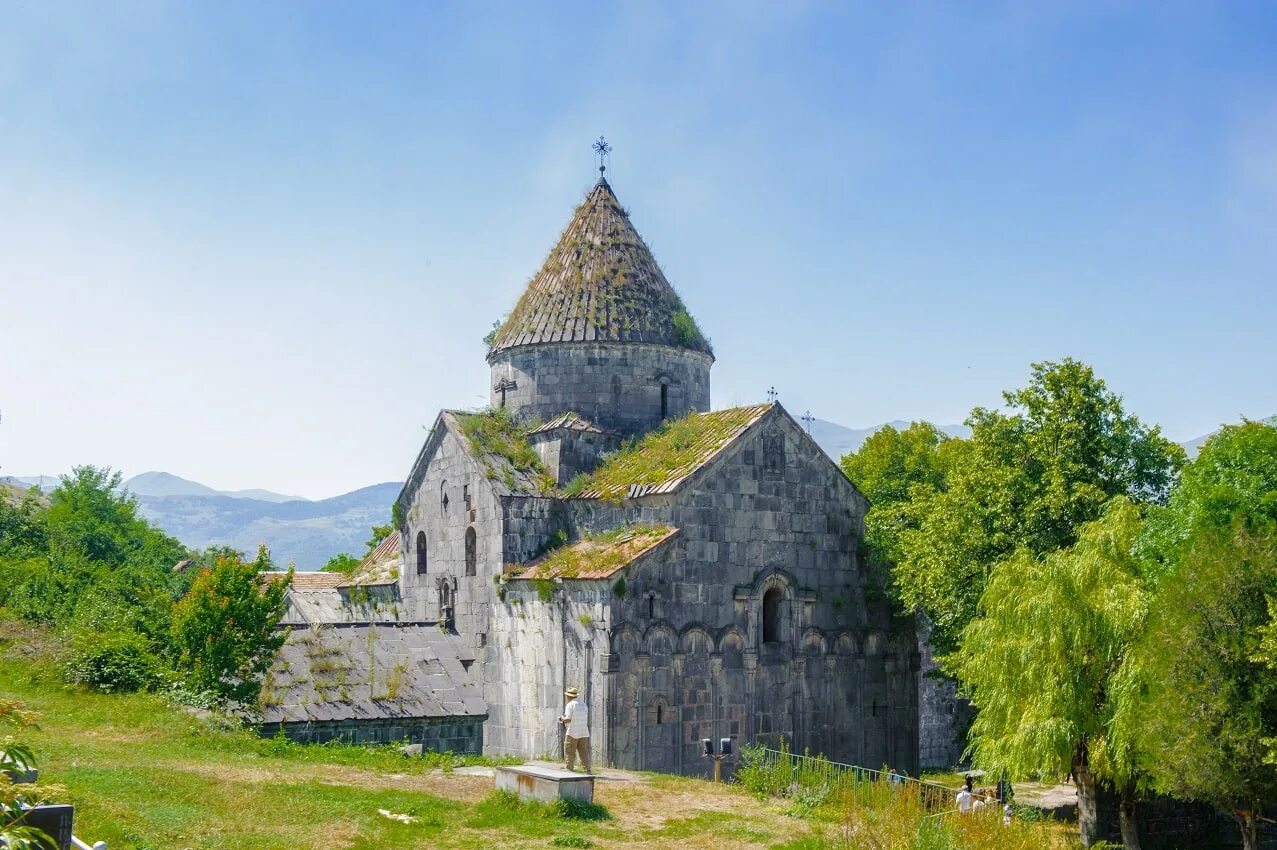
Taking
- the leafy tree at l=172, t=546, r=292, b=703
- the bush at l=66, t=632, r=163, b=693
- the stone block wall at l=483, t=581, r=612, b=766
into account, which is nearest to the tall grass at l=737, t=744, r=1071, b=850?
the stone block wall at l=483, t=581, r=612, b=766

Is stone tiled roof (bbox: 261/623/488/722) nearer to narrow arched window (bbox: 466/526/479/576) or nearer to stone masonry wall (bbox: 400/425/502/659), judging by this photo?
stone masonry wall (bbox: 400/425/502/659)

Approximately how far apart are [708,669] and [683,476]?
3223mm

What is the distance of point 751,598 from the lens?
20.5 metres

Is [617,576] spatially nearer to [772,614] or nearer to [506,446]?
[772,614]

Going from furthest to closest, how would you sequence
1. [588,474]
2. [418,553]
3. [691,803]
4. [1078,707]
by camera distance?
[418,553] → [588,474] → [1078,707] → [691,803]

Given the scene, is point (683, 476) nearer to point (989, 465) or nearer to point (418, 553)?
point (989, 465)

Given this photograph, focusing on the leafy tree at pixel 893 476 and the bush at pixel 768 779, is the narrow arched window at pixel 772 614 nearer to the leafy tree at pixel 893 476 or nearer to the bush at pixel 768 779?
the leafy tree at pixel 893 476

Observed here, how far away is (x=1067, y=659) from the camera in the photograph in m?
16.5

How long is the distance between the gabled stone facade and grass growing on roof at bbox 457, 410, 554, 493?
46 mm

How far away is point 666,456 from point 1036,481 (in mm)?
6265

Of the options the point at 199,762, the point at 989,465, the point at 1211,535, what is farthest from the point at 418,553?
the point at 1211,535

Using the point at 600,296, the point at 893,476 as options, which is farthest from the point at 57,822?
the point at 893,476

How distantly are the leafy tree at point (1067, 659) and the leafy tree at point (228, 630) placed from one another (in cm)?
1097

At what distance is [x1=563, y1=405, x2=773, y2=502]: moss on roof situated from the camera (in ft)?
67.5
